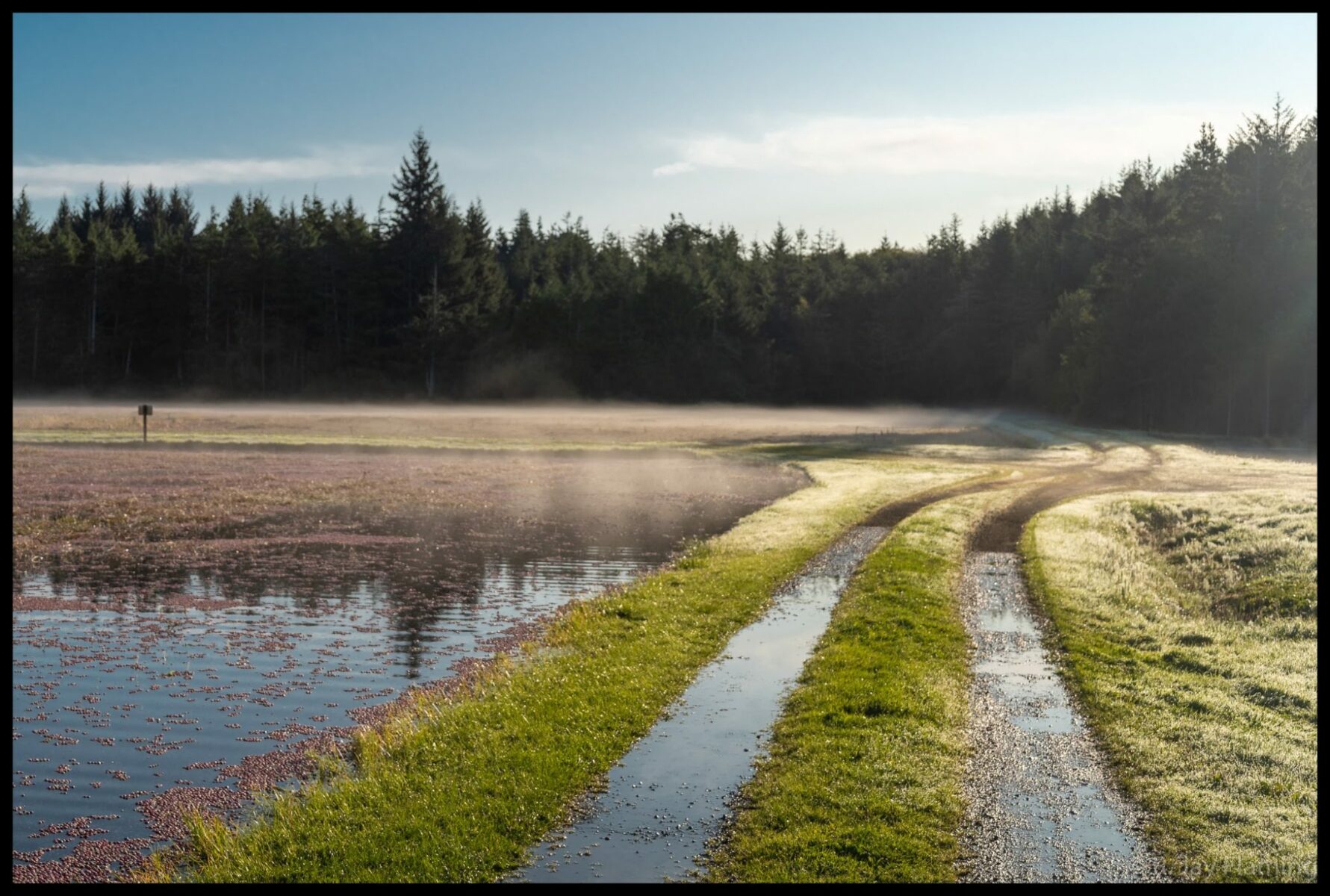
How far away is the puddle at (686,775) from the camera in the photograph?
9797 mm

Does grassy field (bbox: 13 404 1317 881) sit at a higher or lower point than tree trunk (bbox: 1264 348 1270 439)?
lower

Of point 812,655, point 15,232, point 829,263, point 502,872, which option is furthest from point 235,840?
point 829,263

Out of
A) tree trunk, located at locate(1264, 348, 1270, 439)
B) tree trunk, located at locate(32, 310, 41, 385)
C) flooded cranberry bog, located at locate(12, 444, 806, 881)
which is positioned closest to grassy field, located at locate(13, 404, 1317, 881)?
flooded cranberry bog, located at locate(12, 444, 806, 881)

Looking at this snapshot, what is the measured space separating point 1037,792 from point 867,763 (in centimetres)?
179

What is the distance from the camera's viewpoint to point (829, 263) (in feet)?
508

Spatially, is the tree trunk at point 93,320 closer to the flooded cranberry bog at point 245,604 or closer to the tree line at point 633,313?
the tree line at point 633,313

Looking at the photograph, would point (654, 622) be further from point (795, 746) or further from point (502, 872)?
point (502, 872)

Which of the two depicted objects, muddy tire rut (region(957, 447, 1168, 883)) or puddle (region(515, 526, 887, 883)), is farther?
puddle (region(515, 526, 887, 883))

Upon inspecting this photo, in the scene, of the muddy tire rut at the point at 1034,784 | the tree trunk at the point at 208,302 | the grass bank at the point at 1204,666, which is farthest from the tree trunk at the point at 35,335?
the muddy tire rut at the point at 1034,784

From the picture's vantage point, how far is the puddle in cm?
980

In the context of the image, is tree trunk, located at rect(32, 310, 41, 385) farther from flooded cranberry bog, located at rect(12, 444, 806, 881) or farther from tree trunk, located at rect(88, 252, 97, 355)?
flooded cranberry bog, located at rect(12, 444, 806, 881)

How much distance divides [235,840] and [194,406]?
98.6 metres

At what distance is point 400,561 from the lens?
26688 millimetres

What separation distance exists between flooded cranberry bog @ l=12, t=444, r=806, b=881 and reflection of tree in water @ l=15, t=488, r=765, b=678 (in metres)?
0.10
